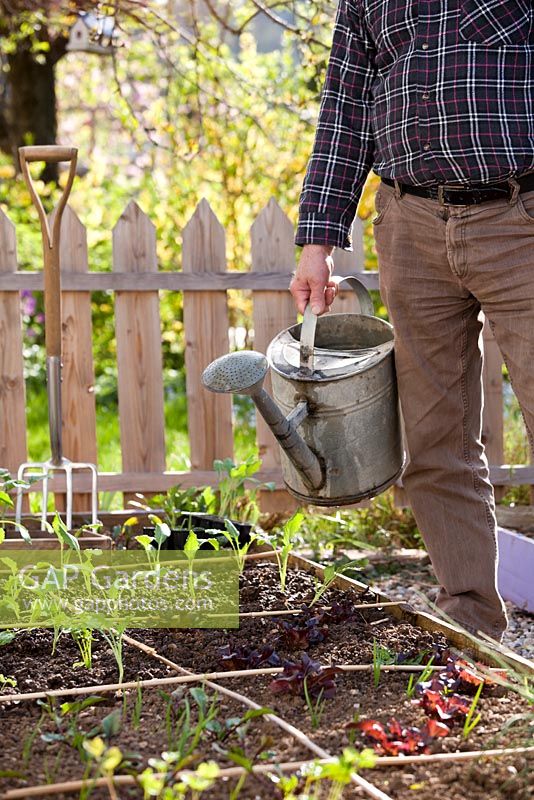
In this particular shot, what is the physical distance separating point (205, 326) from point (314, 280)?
148 cm

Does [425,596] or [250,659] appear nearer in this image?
[250,659]

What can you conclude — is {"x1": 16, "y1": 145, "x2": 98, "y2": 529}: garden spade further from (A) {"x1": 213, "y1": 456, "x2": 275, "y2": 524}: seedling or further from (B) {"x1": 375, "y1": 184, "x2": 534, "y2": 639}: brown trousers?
(B) {"x1": 375, "y1": 184, "x2": 534, "y2": 639}: brown trousers

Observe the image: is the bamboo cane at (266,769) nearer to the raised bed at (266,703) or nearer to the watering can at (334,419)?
the raised bed at (266,703)

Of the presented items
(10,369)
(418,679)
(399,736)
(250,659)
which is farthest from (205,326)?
(399,736)

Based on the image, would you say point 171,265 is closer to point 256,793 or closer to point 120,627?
point 120,627

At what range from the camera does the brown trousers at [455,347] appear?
2.15 metres

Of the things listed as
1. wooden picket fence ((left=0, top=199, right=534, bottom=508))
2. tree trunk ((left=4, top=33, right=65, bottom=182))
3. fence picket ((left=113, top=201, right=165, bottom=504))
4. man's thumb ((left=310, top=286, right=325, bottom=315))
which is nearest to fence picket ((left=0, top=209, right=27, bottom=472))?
wooden picket fence ((left=0, top=199, right=534, bottom=508))

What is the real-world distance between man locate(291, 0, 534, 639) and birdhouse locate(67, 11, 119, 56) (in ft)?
5.84

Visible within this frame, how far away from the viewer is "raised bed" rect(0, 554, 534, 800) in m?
1.43

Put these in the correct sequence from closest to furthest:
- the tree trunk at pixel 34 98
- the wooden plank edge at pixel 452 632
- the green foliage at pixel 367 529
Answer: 1. the wooden plank edge at pixel 452 632
2. the green foliage at pixel 367 529
3. the tree trunk at pixel 34 98

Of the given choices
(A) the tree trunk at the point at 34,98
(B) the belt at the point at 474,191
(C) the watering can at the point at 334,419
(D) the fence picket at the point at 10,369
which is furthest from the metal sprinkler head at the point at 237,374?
(A) the tree trunk at the point at 34,98

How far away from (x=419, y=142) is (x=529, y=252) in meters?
0.35

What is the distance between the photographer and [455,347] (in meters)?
2.40

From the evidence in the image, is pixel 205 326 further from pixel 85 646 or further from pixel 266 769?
pixel 266 769
